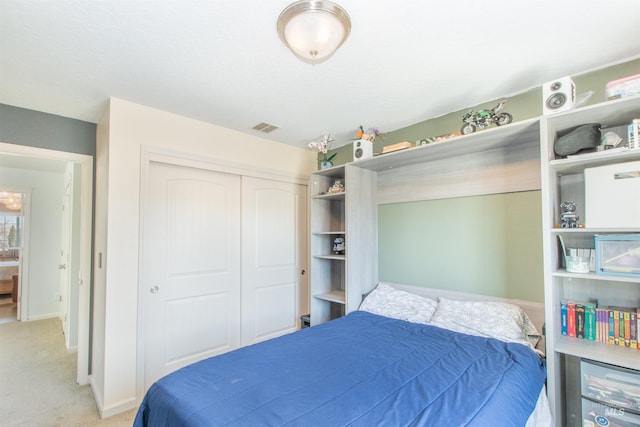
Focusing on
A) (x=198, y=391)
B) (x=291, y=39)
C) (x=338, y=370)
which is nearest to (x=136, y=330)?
(x=198, y=391)

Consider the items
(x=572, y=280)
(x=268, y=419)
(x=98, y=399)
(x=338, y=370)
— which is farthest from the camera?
(x=98, y=399)

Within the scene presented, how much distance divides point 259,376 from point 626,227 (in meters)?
2.05

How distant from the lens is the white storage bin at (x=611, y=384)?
4.94ft

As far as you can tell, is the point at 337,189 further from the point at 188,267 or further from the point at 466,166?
the point at 188,267

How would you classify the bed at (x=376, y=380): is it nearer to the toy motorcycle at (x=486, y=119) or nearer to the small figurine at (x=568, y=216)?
the small figurine at (x=568, y=216)

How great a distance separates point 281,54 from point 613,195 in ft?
6.64

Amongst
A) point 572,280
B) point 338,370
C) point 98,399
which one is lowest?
point 98,399

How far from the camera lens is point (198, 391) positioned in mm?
1369

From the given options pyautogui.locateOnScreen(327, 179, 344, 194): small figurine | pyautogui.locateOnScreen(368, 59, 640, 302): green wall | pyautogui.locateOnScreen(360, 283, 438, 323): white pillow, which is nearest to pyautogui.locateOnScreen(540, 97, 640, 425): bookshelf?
pyautogui.locateOnScreen(368, 59, 640, 302): green wall

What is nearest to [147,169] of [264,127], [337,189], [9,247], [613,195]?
[264,127]

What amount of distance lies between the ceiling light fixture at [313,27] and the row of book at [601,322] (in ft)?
6.78

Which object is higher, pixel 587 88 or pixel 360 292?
pixel 587 88

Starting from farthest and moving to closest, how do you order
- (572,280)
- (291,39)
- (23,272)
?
(23,272)
(572,280)
(291,39)

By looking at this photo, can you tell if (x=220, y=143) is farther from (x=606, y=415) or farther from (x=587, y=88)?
(x=606, y=415)
